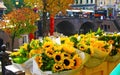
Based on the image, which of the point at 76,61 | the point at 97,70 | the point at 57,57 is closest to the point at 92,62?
the point at 97,70

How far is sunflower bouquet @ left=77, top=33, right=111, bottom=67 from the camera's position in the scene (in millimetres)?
6328

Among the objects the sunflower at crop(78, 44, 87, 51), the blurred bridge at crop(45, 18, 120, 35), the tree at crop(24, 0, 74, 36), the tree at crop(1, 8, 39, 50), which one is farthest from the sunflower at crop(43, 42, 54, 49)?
the blurred bridge at crop(45, 18, 120, 35)

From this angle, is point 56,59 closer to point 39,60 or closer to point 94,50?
point 39,60

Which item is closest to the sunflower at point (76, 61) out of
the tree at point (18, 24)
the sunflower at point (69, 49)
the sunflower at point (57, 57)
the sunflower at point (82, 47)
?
the sunflower at point (69, 49)

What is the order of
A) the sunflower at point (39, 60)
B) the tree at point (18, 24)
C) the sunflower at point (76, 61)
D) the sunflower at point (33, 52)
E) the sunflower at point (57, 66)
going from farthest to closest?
the tree at point (18, 24) → the sunflower at point (33, 52) → the sunflower at point (76, 61) → the sunflower at point (39, 60) → the sunflower at point (57, 66)

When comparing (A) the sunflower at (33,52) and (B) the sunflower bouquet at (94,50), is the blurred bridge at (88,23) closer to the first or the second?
(B) the sunflower bouquet at (94,50)

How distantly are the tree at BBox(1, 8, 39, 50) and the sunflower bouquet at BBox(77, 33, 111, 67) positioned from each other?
62.8 ft

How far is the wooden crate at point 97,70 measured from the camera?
6406 millimetres

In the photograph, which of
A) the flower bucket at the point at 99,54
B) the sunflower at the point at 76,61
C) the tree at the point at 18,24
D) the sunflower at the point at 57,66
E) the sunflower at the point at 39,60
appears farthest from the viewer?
the tree at the point at 18,24

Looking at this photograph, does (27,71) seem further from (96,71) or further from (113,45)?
(113,45)

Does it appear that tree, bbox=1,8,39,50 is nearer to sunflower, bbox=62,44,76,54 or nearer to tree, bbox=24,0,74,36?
tree, bbox=24,0,74,36

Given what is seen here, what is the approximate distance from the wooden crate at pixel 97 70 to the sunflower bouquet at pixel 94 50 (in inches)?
4.3

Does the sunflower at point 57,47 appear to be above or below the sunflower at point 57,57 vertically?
above

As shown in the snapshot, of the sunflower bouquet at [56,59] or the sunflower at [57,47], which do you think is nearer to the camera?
the sunflower bouquet at [56,59]
